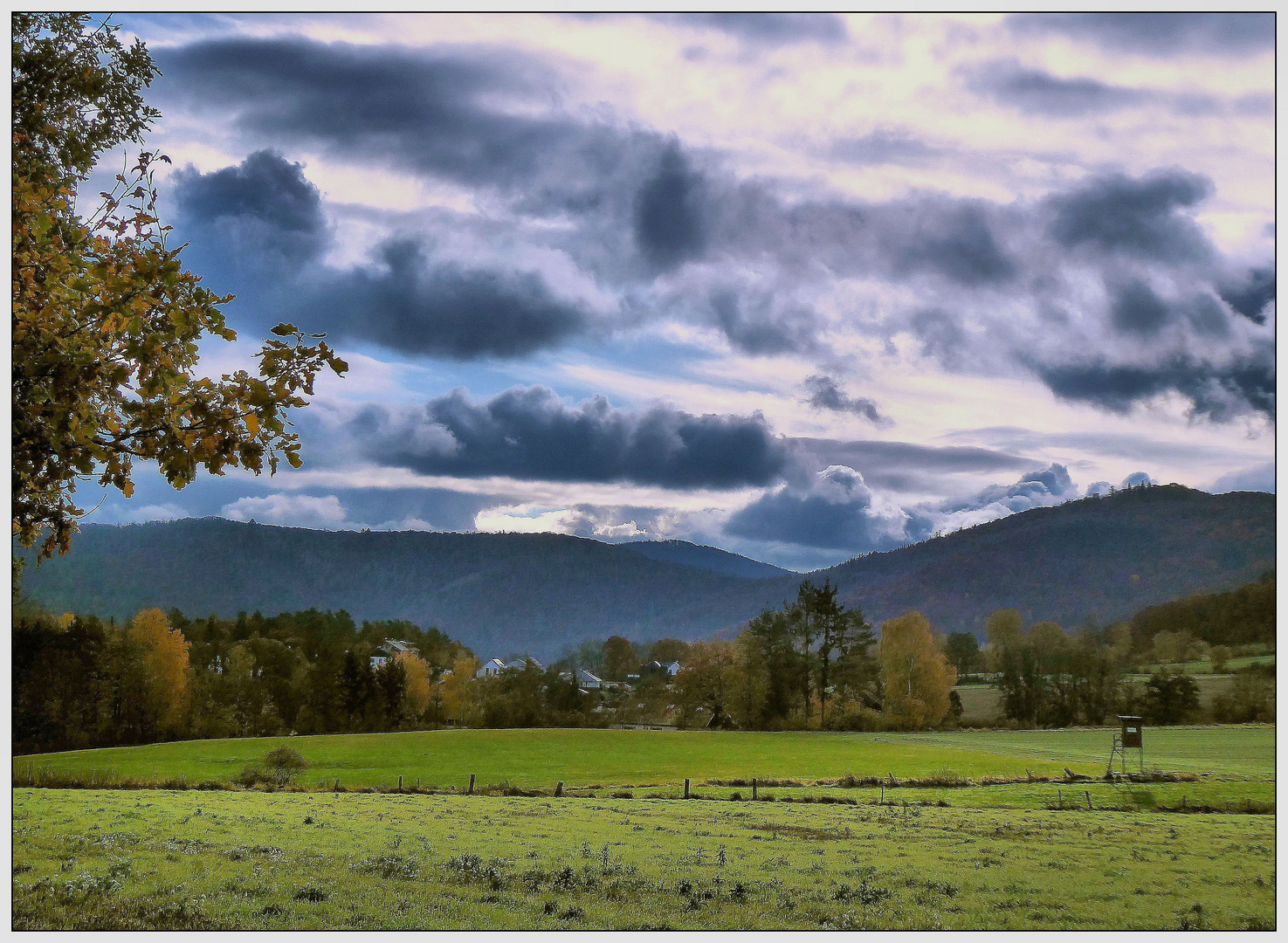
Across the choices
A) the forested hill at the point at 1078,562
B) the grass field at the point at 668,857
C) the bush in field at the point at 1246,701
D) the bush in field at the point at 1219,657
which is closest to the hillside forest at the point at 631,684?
the bush in field at the point at 1219,657

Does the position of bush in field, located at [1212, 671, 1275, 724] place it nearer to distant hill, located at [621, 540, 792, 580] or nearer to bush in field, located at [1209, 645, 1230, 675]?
bush in field, located at [1209, 645, 1230, 675]

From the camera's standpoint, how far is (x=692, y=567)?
138000 mm

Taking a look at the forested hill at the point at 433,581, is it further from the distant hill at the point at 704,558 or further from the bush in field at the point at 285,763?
the bush in field at the point at 285,763

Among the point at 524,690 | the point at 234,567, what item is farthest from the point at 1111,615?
the point at 234,567

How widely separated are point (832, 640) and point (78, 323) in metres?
55.8

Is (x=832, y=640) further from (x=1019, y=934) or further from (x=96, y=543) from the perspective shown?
(x=96, y=543)

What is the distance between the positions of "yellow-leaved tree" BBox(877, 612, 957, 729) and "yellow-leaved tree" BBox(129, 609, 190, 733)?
158 feet

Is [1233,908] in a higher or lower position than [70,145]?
lower

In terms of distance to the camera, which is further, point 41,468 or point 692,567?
point 692,567

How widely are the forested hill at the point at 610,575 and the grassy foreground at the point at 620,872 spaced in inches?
1633

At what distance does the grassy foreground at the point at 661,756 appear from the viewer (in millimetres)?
35656

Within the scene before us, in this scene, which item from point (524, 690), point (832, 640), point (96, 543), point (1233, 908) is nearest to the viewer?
point (1233, 908)

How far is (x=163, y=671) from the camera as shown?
2180 inches

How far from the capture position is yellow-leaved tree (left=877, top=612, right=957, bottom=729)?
53.4 meters
